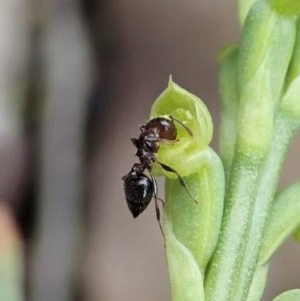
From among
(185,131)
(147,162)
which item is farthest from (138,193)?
(185,131)

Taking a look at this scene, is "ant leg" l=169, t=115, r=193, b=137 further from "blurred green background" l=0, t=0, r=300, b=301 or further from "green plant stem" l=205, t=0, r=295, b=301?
"blurred green background" l=0, t=0, r=300, b=301

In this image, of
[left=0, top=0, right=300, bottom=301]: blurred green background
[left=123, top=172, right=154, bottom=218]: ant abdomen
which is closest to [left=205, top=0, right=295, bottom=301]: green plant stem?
[left=123, top=172, right=154, bottom=218]: ant abdomen

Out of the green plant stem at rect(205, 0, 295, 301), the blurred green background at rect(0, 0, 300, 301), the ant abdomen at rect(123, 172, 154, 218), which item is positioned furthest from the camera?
the blurred green background at rect(0, 0, 300, 301)

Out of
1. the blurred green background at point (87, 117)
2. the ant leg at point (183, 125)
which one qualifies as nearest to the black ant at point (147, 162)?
the ant leg at point (183, 125)

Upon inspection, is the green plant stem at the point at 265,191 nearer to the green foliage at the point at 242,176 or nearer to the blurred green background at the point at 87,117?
the green foliage at the point at 242,176

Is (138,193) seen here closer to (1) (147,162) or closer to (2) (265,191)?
(1) (147,162)

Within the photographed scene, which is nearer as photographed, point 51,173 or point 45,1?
point 51,173

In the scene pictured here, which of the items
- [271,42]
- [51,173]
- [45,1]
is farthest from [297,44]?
[45,1]

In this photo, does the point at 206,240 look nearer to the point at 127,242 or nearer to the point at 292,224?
the point at 292,224
